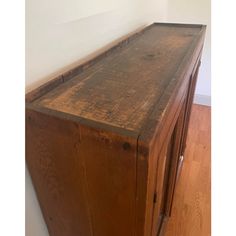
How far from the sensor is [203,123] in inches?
93.1

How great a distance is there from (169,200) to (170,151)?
403 mm

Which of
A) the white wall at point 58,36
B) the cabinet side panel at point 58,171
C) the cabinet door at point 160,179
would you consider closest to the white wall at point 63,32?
the white wall at point 58,36

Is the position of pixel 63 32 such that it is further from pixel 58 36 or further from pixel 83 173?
pixel 83 173

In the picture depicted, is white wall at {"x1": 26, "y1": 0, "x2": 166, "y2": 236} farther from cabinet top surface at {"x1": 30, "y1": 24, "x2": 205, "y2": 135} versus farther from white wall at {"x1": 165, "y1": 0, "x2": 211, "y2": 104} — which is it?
white wall at {"x1": 165, "y1": 0, "x2": 211, "y2": 104}

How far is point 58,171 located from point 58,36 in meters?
0.41

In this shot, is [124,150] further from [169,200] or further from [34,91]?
[169,200]

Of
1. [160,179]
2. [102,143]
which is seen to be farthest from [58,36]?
[160,179]

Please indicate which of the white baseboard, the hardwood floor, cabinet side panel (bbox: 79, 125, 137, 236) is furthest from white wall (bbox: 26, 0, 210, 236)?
the white baseboard

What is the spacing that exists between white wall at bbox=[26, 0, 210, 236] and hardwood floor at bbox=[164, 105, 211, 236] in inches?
34.7

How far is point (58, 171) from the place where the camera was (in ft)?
2.07

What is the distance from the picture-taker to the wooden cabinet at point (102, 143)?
50 cm

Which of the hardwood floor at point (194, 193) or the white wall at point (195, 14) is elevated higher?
the white wall at point (195, 14)

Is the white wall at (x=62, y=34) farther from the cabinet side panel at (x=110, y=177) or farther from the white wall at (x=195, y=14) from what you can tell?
the white wall at (x=195, y=14)
